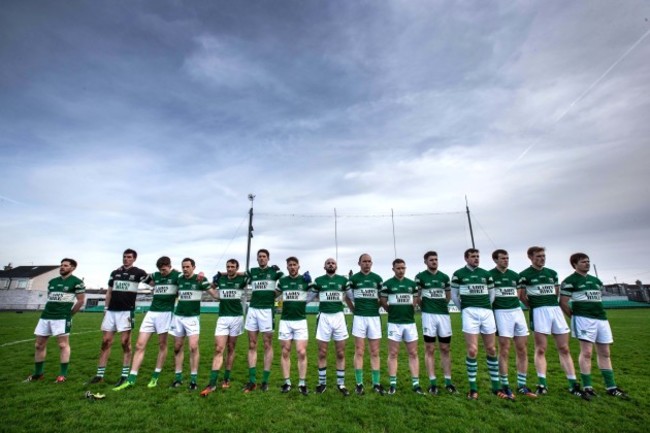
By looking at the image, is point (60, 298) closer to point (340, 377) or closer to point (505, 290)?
point (340, 377)

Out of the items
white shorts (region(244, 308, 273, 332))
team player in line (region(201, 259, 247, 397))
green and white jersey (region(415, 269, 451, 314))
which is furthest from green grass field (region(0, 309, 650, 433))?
green and white jersey (region(415, 269, 451, 314))

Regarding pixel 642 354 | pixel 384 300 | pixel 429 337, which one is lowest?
pixel 642 354

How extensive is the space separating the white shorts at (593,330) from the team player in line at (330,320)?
4989 mm

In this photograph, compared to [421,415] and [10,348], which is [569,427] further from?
[10,348]

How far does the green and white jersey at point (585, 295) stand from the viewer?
6.98 meters

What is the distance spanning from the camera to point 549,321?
6.93 m

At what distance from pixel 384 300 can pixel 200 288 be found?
439 centimetres

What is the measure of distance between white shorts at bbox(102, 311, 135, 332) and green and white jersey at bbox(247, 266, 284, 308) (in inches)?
119

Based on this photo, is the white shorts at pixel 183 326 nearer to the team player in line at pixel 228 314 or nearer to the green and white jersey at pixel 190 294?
the green and white jersey at pixel 190 294

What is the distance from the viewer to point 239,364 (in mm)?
9922

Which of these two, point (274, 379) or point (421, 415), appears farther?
point (274, 379)

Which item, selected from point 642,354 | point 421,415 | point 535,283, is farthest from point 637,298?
point 421,415

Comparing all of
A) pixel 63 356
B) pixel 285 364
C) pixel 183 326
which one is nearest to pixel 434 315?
pixel 285 364

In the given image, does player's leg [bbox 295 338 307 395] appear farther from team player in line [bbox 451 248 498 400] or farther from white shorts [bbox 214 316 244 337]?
team player in line [bbox 451 248 498 400]
